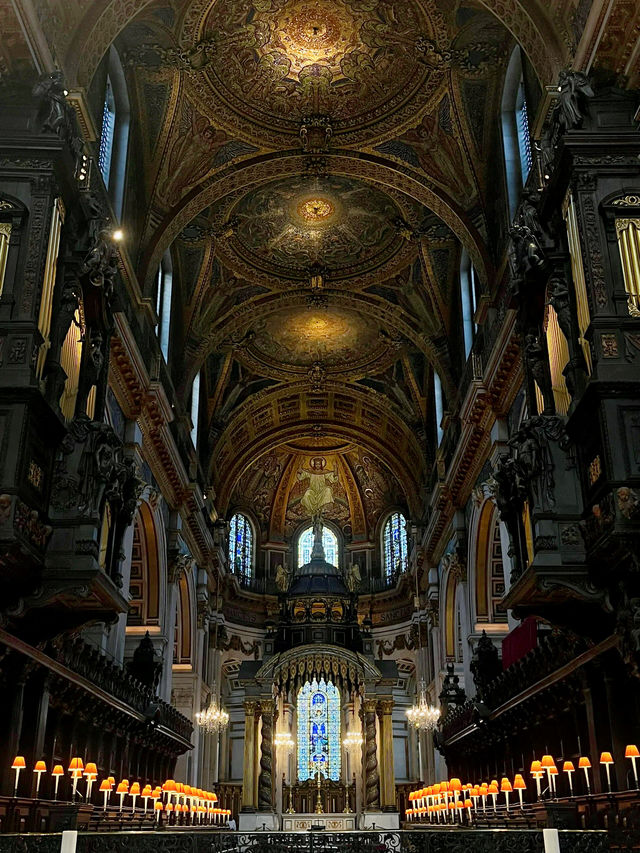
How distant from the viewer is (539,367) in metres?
12.5

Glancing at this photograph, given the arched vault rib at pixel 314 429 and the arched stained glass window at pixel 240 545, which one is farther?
the arched stained glass window at pixel 240 545

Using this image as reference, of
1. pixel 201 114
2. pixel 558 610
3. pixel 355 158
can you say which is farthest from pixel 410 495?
pixel 558 610

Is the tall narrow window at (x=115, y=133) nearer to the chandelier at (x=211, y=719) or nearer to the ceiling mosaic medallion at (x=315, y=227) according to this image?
the ceiling mosaic medallion at (x=315, y=227)

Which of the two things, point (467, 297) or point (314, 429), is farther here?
point (314, 429)

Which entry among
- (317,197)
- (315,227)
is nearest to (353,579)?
(315,227)

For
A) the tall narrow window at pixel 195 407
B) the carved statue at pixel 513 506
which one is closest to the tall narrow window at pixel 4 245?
the carved statue at pixel 513 506

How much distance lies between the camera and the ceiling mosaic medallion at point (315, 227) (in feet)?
80.3

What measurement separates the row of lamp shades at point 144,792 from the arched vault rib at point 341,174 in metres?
10.9

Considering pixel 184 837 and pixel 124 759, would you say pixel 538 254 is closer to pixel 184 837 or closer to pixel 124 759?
pixel 184 837

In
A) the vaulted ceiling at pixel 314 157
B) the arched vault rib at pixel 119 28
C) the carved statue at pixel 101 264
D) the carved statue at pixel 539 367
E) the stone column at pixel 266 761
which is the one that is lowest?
the stone column at pixel 266 761

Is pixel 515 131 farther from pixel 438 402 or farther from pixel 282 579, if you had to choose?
pixel 282 579

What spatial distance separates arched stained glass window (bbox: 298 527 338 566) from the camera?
41.2 m

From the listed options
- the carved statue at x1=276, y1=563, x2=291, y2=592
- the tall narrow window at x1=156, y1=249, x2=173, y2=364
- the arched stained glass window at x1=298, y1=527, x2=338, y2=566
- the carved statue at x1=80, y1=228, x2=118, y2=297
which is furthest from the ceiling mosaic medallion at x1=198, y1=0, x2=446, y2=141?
the arched stained glass window at x1=298, y1=527, x2=338, y2=566

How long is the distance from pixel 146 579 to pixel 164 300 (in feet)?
24.9
